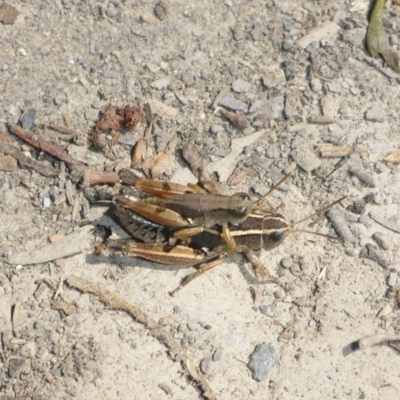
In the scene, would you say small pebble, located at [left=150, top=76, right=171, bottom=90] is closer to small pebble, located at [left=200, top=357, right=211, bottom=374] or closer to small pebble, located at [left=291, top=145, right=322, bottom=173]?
small pebble, located at [left=291, top=145, right=322, bottom=173]

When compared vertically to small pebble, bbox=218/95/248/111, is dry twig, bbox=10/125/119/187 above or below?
below

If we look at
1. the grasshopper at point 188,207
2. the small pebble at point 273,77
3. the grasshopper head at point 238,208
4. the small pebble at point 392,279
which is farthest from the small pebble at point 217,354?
the small pebble at point 273,77

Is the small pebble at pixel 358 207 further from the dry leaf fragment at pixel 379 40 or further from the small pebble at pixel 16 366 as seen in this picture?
the small pebble at pixel 16 366

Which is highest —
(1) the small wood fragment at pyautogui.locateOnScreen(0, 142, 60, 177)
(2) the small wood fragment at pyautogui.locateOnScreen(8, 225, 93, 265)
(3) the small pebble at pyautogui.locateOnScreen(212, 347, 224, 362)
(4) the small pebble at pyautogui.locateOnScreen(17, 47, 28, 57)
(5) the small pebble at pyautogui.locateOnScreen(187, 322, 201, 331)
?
(4) the small pebble at pyautogui.locateOnScreen(17, 47, 28, 57)

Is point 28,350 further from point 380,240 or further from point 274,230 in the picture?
point 380,240

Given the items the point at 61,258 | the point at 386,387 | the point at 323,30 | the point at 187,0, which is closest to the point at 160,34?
the point at 187,0

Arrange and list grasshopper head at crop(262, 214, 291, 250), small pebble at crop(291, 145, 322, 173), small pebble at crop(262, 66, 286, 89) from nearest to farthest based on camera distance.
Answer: grasshopper head at crop(262, 214, 291, 250) < small pebble at crop(291, 145, 322, 173) < small pebble at crop(262, 66, 286, 89)

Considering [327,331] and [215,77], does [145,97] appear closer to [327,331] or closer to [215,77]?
[215,77]

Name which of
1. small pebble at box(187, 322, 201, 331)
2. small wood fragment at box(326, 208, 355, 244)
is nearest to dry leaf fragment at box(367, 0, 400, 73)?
small wood fragment at box(326, 208, 355, 244)

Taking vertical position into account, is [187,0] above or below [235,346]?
above
